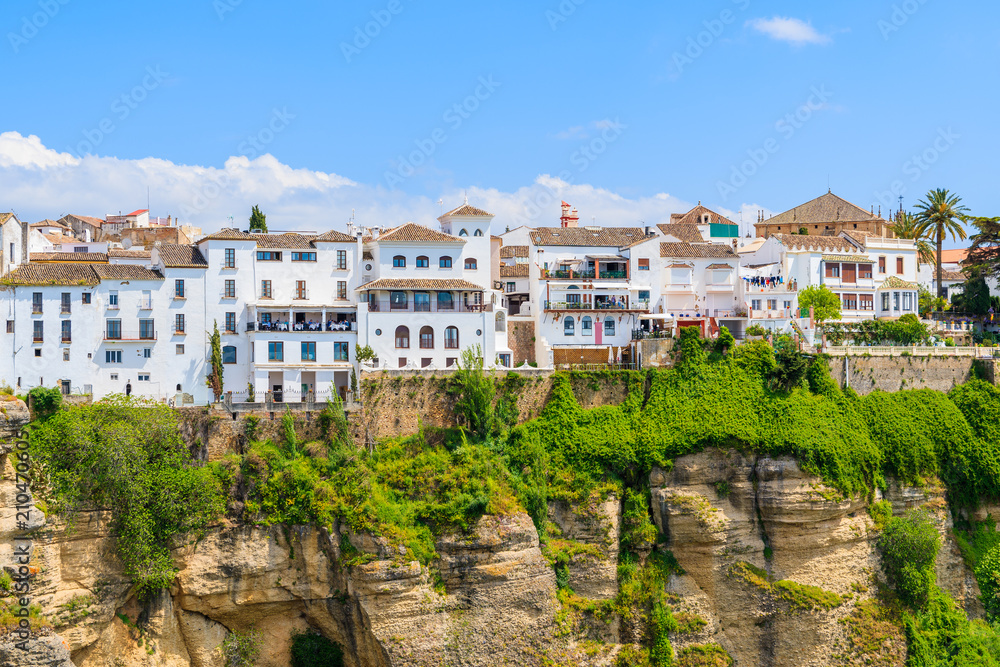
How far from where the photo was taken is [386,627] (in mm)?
40250

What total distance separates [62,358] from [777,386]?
3161 cm

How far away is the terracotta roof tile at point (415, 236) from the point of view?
50250 millimetres

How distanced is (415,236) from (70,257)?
16.6m

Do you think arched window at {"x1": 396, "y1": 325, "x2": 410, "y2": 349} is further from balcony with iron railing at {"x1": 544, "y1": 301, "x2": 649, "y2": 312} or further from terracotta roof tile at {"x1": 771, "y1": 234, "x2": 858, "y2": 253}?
terracotta roof tile at {"x1": 771, "y1": 234, "x2": 858, "y2": 253}

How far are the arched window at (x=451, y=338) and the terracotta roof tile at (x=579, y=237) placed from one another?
27.2 feet

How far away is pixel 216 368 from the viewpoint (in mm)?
47062

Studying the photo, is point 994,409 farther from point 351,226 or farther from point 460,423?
point 351,226

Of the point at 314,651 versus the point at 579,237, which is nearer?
the point at 314,651

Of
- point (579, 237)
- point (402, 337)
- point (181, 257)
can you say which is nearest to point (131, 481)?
point (181, 257)

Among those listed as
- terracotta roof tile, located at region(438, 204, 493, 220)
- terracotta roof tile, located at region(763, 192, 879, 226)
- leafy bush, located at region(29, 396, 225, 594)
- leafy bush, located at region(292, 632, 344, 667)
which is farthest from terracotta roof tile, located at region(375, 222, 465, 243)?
terracotta roof tile, located at region(763, 192, 879, 226)

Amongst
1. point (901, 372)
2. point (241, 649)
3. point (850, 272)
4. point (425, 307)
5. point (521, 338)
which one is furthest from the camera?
point (850, 272)

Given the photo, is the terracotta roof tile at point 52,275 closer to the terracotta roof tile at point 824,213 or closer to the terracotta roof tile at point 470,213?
the terracotta roof tile at point 470,213

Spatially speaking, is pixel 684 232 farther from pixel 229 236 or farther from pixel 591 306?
pixel 229 236

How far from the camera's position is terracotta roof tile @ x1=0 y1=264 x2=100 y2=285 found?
44906mm
